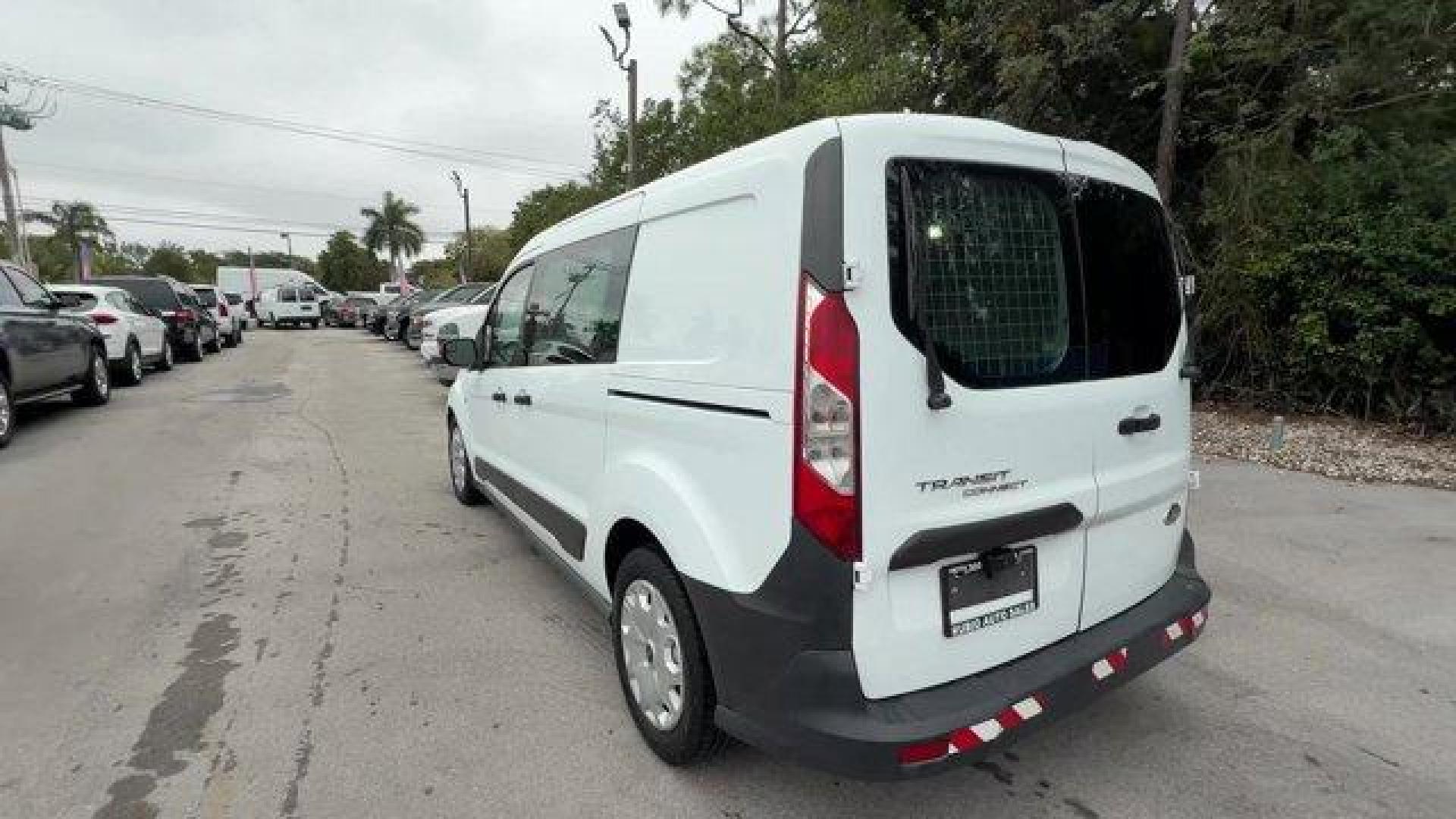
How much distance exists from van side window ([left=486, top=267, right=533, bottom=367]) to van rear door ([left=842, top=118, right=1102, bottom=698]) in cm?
256

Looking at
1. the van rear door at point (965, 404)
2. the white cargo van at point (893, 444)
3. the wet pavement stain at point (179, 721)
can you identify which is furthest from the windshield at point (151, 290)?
the van rear door at point (965, 404)

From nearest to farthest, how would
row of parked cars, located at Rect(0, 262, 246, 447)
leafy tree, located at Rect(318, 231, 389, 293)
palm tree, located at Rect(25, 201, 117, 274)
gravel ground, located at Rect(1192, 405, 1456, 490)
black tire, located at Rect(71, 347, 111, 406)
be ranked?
gravel ground, located at Rect(1192, 405, 1456, 490), row of parked cars, located at Rect(0, 262, 246, 447), black tire, located at Rect(71, 347, 111, 406), palm tree, located at Rect(25, 201, 117, 274), leafy tree, located at Rect(318, 231, 389, 293)

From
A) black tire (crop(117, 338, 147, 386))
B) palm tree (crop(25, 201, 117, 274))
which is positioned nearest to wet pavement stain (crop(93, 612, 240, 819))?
black tire (crop(117, 338, 147, 386))

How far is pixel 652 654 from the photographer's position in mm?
2736

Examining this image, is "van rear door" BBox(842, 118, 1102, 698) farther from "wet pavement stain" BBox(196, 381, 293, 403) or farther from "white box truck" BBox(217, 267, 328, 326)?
"white box truck" BBox(217, 267, 328, 326)

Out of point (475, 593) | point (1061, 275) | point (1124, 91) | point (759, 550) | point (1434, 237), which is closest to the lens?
point (759, 550)

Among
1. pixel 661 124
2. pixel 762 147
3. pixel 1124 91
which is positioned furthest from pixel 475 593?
pixel 661 124

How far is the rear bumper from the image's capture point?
2018 mm

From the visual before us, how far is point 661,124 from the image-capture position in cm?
2684

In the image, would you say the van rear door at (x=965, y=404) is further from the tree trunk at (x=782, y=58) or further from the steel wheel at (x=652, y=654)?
the tree trunk at (x=782, y=58)

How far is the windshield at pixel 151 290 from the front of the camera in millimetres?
15938

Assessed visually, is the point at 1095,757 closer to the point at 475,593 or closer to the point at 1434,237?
the point at 475,593

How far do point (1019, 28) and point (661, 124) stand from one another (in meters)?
18.9

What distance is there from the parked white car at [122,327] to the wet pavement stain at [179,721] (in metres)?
10.1
